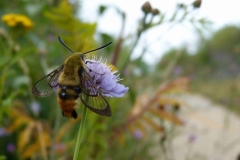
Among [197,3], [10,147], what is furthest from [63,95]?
[10,147]

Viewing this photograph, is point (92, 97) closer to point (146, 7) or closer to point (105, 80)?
point (105, 80)

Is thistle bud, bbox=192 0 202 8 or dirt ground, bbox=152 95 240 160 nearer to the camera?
thistle bud, bbox=192 0 202 8

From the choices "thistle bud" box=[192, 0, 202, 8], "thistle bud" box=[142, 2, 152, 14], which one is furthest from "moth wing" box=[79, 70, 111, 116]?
"thistle bud" box=[192, 0, 202, 8]

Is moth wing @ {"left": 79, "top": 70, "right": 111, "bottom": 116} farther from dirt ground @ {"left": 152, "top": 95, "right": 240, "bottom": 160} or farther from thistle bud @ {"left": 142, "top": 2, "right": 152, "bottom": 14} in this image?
dirt ground @ {"left": 152, "top": 95, "right": 240, "bottom": 160}

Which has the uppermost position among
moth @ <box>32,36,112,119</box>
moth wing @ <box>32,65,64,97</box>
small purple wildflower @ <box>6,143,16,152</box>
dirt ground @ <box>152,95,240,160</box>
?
moth @ <box>32,36,112,119</box>

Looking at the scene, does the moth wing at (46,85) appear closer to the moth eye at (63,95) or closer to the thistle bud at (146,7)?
the moth eye at (63,95)

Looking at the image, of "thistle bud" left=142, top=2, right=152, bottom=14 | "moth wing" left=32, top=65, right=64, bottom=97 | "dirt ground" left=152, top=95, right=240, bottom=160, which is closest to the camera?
"moth wing" left=32, top=65, right=64, bottom=97

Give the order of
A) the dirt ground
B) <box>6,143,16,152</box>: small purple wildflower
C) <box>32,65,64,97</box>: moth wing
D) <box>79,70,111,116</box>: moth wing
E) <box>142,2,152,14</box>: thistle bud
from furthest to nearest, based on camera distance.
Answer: the dirt ground < <box>6,143,16,152</box>: small purple wildflower < <box>142,2,152,14</box>: thistle bud < <box>32,65,64,97</box>: moth wing < <box>79,70,111,116</box>: moth wing

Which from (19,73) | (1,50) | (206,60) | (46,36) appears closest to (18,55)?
(1,50)
